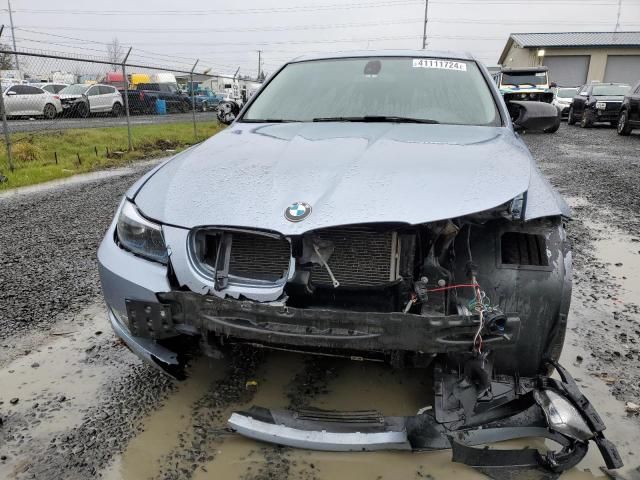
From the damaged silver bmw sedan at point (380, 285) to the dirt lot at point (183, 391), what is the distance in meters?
0.16

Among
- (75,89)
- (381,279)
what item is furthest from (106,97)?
(381,279)

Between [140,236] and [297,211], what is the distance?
73 cm

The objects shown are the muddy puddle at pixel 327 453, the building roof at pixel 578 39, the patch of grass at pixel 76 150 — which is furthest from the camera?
the building roof at pixel 578 39

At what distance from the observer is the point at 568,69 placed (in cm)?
3794

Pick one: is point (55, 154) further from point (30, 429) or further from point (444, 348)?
point (444, 348)

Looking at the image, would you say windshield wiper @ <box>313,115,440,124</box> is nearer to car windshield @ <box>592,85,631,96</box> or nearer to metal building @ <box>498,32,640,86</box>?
car windshield @ <box>592,85,631,96</box>

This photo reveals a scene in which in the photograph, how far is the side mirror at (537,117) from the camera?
3.60m

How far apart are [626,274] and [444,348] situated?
10.1 feet

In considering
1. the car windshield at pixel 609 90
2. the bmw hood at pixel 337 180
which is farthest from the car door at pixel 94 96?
the bmw hood at pixel 337 180

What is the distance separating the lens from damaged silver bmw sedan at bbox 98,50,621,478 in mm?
1893

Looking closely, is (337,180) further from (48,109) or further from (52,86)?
(52,86)

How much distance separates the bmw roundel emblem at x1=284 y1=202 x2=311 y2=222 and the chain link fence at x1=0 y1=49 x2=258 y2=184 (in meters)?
3.09

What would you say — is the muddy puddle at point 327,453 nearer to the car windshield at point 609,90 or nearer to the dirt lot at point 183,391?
the dirt lot at point 183,391

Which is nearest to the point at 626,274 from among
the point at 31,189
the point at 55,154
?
the point at 31,189
